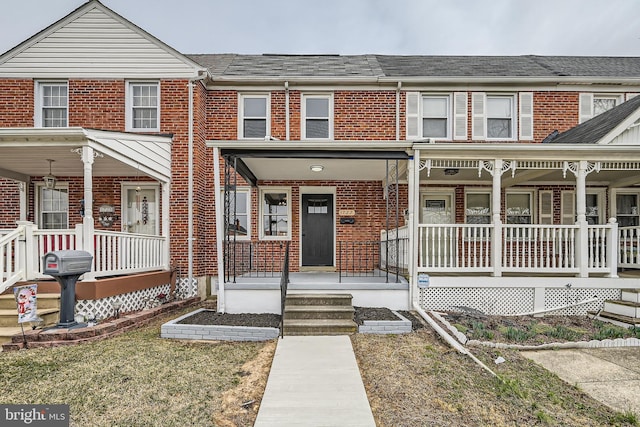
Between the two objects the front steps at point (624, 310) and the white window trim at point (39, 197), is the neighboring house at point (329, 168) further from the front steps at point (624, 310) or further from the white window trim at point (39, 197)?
the front steps at point (624, 310)

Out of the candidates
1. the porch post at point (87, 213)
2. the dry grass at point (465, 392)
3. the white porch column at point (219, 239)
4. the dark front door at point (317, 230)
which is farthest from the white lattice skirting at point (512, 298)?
the porch post at point (87, 213)

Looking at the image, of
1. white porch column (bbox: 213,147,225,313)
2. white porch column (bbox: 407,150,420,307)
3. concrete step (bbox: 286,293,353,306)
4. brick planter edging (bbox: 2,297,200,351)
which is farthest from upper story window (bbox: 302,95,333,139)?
brick planter edging (bbox: 2,297,200,351)

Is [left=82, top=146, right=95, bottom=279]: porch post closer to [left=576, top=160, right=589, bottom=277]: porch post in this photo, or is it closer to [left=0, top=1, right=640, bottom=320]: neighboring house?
[left=0, top=1, right=640, bottom=320]: neighboring house

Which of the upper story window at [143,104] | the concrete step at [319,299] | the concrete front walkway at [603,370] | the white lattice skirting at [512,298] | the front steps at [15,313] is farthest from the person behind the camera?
the upper story window at [143,104]

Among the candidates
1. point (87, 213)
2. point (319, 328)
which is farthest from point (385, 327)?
point (87, 213)

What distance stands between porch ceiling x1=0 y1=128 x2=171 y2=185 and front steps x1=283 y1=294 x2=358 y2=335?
4546 mm

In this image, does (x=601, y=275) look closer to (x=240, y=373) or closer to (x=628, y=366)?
(x=628, y=366)

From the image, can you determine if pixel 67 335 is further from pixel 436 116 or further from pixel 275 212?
pixel 436 116

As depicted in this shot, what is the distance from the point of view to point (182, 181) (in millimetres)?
9031

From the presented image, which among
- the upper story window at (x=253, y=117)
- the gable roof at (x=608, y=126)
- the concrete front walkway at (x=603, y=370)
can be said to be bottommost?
the concrete front walkway at (x=603, y=370)

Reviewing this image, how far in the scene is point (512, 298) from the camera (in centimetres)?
714

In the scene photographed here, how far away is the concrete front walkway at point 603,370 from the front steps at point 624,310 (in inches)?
45.0

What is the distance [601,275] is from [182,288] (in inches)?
380

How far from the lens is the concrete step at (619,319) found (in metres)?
6.14
